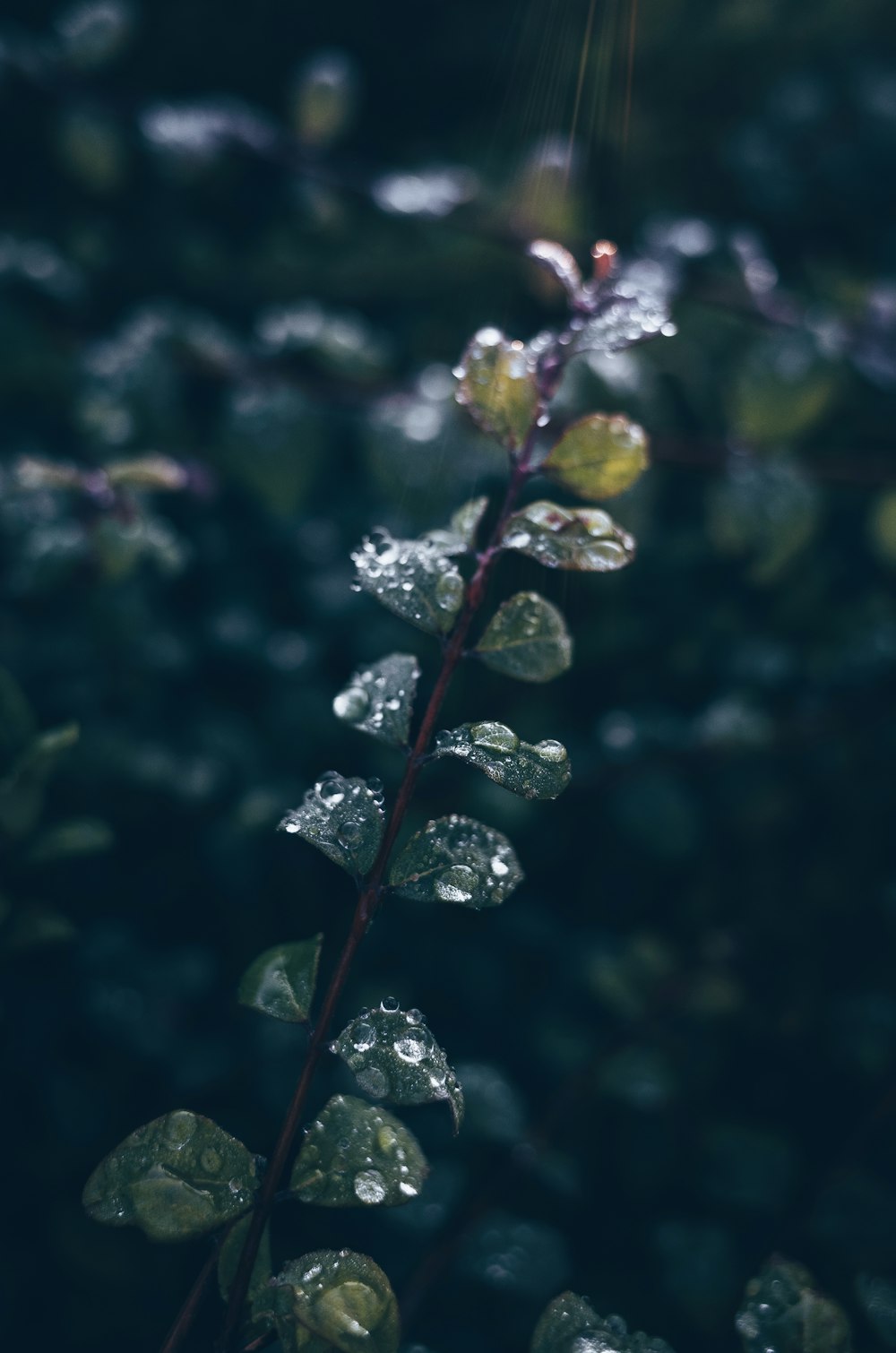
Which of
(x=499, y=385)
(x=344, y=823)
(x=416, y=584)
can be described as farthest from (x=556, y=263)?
(x=344, y=823)

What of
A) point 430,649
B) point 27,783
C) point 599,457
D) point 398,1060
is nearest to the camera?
point 398,1060

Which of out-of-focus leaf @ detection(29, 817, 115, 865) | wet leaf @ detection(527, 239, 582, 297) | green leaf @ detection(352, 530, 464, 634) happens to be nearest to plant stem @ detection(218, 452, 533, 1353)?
green leaf @ detection(352, 530, 464, 634)

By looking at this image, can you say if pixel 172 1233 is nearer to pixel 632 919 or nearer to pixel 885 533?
pixel 632 919

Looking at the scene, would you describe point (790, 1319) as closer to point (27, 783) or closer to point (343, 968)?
point (343, 968)

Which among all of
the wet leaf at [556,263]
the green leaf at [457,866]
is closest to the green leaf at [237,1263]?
the green leaf at [457,866]

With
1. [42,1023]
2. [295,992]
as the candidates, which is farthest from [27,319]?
[295,992]

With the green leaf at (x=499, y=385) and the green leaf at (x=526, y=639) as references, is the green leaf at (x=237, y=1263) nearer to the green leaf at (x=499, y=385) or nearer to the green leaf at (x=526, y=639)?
the green leaf at (x=526, y=639)

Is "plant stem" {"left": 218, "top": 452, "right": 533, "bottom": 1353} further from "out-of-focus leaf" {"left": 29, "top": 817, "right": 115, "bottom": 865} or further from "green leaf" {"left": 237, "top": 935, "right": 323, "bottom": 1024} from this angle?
"out-of-focus leaf" {"left": 29, "top": 817, "right": 115, "bottom": 865}
